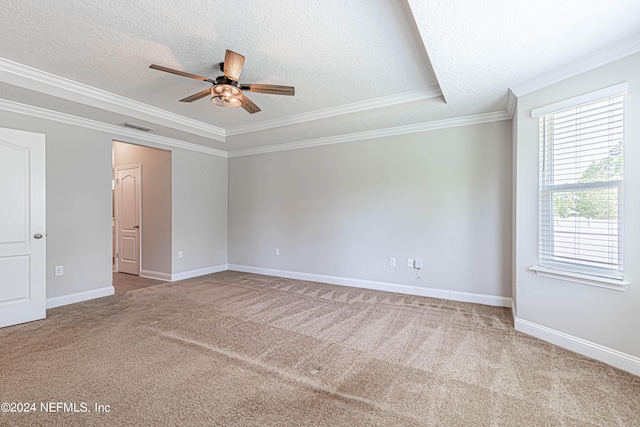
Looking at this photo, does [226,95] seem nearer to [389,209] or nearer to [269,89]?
[269,89]

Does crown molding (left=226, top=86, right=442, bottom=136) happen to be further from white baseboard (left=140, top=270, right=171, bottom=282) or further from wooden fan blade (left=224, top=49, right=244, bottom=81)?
white baseboard (left=140, top=270, right=171, bottom=282)

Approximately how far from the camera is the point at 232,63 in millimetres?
2451

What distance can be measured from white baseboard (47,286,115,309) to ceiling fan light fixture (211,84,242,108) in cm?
334

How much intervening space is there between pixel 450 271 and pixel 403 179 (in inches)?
57.5

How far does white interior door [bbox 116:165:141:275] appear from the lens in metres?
5.71

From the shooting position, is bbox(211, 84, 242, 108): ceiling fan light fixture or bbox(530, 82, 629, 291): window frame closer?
bbox(530, 82, 629, 291): window frame

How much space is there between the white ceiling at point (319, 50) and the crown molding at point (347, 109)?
2 cm

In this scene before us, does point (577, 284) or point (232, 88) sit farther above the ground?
point (232, 88)

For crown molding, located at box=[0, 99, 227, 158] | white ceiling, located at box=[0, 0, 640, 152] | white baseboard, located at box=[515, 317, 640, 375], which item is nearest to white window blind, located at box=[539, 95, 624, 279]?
white ceiling, located at box=[0, 0, 640, 152]

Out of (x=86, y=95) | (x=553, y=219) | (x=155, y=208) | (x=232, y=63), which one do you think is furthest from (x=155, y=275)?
(x=553, y=219)

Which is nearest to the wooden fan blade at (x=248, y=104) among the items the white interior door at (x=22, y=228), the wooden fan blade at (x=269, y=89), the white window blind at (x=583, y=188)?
the wooden fan blade at (x=269, y=89)

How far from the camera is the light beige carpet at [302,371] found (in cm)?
178

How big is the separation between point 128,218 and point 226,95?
449cm

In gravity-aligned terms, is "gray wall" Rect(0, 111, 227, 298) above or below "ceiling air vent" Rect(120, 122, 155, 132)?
below
